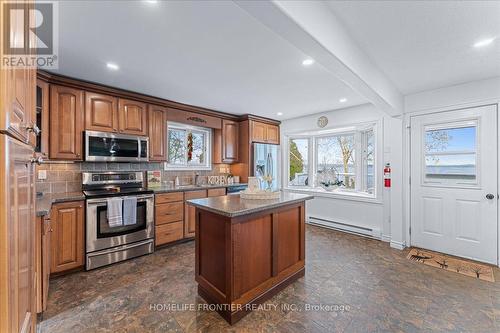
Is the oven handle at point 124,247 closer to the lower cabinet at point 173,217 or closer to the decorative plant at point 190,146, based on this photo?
the lower cabinet at point 173,217

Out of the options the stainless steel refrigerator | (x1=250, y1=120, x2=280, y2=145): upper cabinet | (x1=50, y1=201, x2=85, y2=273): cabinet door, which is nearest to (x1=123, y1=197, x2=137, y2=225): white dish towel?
(x1=50, y1=201, x2=85, y2=273): cabinet door

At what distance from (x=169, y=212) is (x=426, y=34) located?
3.81 m

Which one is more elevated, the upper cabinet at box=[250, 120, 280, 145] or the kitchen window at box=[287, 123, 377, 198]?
the upper cabinet at box=[250, 120, 280, 145]

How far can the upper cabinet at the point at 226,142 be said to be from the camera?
186 inches

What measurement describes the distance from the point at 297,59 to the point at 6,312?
8.55 ft

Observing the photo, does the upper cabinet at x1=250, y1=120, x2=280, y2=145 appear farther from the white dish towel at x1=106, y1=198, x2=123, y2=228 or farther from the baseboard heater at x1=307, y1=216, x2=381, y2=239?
the white dish towel at x1=106, y1=198, x2=123, y2=228

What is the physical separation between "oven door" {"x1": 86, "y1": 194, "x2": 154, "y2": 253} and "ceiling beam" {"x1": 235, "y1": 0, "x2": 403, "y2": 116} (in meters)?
2.91

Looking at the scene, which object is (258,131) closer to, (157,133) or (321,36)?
(157,133)

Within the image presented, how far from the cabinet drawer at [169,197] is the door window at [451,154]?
3932mm

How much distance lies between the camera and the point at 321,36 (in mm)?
1569

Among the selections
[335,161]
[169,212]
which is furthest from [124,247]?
[335,161]

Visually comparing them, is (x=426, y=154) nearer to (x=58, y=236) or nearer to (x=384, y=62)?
(x=384, y=62)

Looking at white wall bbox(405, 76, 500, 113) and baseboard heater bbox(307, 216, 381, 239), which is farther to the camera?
baseboard heater bbox(307, 216, 381, 239)

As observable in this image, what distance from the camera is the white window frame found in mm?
4004
